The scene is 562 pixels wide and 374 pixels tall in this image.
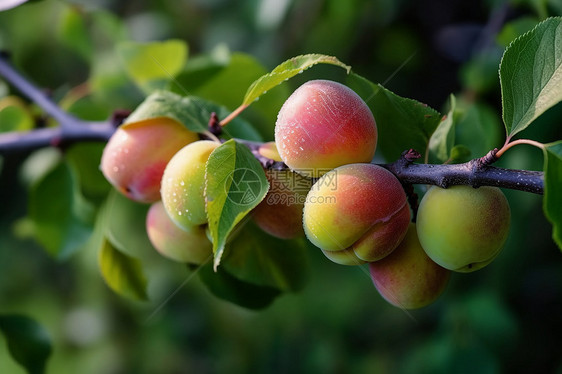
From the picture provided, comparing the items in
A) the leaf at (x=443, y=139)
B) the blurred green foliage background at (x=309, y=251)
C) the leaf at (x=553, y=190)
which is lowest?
the blurred green foliage background at (x=309, y=251)

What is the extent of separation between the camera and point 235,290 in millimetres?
662

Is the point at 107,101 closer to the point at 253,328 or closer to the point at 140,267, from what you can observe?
the point at 140,267

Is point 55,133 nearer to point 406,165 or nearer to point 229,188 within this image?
point 229,188

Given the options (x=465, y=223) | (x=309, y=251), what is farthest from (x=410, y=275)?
(x=309, y=251)

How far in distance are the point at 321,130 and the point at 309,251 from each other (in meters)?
0.80

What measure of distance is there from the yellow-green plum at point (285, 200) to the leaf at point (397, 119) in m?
0.13

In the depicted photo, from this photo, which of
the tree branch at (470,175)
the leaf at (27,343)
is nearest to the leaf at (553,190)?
the tree branch at (470,175)

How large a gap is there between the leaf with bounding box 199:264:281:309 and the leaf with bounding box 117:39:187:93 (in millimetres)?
362

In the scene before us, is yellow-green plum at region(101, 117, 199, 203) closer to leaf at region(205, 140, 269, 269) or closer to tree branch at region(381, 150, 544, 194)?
leaf at region(205, 140, 269, 269)

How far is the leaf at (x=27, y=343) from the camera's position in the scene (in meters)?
0.77

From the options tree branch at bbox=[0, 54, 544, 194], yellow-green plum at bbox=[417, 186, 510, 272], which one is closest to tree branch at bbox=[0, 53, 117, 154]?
tree branch at bbox=[0, 54, 544, 194]

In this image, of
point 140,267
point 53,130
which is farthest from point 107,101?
point 140,267

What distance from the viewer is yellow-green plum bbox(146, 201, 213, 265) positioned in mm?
580

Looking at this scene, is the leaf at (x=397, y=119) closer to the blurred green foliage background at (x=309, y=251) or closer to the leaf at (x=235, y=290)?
the blurred green foliage background at (x=309, y=251)
